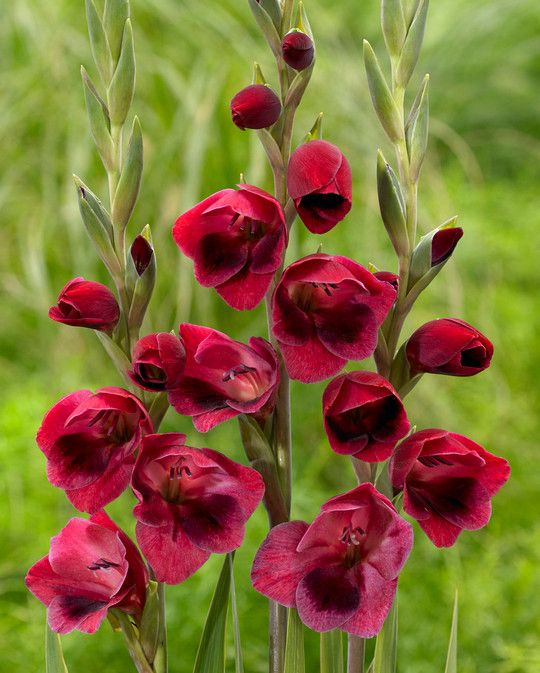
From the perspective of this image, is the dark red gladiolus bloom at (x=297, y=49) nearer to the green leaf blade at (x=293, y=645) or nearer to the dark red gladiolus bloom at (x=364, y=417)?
the dark red gladiolus bloom at (x=364, y=417)

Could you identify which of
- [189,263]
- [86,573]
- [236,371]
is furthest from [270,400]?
[189,263]

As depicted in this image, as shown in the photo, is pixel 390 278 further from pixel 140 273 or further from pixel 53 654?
pixel 53 654

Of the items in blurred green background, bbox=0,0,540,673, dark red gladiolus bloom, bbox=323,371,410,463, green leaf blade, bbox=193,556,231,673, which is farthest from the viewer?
blurred green background, bbox=0,0,540,673

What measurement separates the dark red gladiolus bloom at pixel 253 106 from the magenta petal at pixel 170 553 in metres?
0.19

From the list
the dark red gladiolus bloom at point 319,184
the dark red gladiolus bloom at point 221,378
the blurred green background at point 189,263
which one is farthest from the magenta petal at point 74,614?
the blurred green background at point 189,263

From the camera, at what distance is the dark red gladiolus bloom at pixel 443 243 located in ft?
1.62

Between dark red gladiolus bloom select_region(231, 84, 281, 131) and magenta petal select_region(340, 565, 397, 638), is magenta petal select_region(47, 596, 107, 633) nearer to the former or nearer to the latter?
magenta petal select_region(340, 565, 397, 638)

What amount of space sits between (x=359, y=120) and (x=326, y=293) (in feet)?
4.61

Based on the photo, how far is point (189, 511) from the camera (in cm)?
48

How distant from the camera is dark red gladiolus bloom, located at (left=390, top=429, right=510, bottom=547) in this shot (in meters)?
0.47

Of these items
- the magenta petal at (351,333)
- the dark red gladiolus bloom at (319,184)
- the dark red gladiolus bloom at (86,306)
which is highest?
the dark red gladiolus bloom at (319,184)

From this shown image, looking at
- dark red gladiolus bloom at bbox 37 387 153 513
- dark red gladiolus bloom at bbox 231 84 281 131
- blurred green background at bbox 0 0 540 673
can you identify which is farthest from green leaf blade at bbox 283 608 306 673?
blurred green background at bbox 0 0 540 673

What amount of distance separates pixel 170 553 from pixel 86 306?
121mm

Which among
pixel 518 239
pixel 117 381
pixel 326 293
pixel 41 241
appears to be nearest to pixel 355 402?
pixel 326 293
